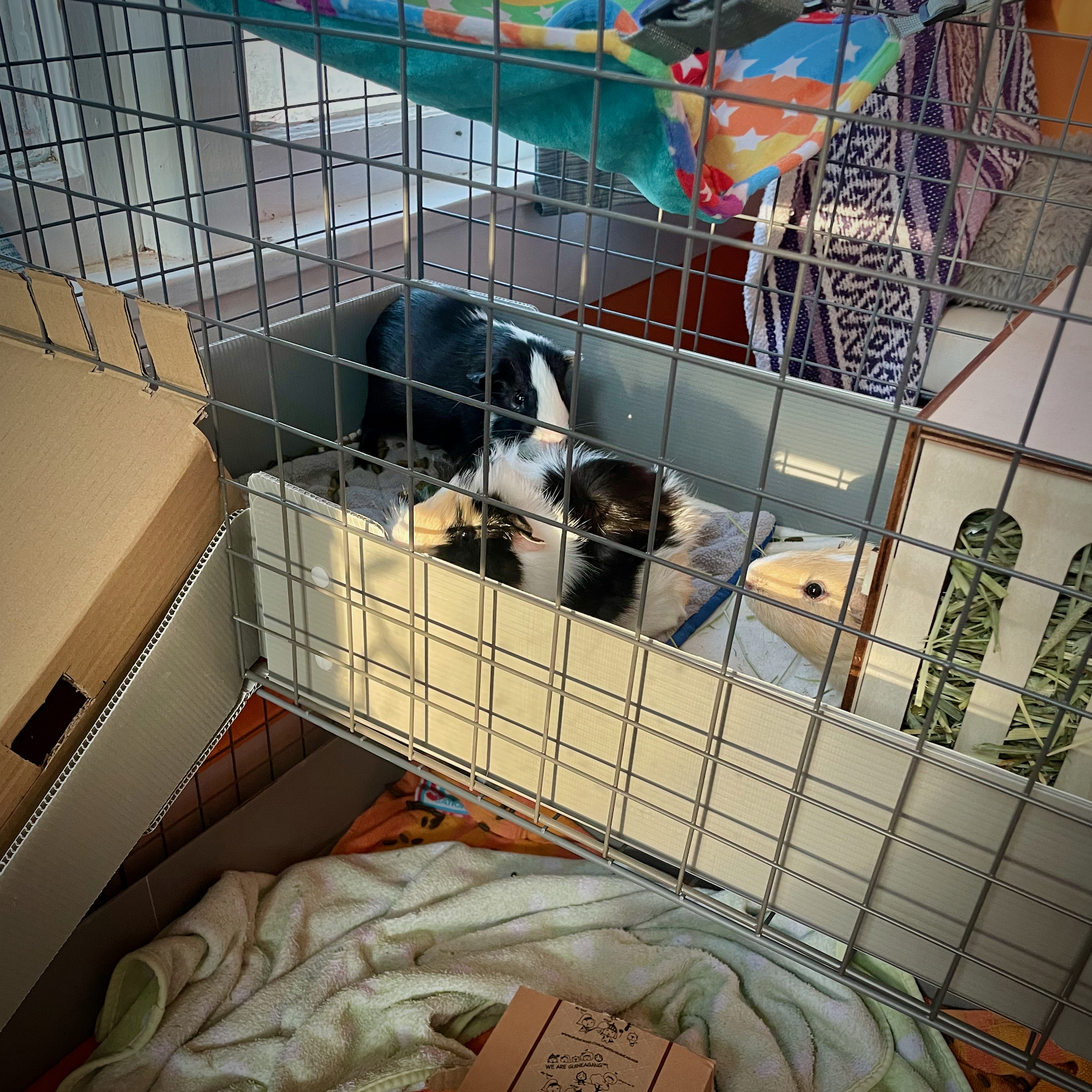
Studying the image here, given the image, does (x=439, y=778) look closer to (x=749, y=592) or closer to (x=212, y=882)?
(x=749, y=592)

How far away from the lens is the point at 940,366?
5.71 feet

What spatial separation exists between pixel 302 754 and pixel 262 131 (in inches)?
37.3

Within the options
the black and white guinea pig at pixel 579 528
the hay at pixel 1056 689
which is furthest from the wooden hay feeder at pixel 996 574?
the black and white guinea pig at pixel 579 528

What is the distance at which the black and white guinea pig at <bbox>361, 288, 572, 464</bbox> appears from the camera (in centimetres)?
114

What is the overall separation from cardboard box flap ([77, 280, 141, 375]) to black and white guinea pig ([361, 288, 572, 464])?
16.0 inches

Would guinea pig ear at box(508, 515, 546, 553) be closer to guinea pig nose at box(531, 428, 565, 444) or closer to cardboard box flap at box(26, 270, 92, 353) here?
guinea pig nose at box(531, 428, 565, 444)

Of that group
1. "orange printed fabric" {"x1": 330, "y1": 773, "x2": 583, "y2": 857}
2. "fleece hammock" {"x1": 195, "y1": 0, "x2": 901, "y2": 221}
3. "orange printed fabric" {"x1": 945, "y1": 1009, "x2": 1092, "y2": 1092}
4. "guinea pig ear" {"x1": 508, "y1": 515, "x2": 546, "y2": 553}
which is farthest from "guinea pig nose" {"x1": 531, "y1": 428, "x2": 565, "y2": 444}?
"orange printed fabric" {"x1": 945, "y1": 1009, "x2": 1092, "y2": 1092}

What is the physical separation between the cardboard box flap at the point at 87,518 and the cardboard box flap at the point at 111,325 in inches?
0.6

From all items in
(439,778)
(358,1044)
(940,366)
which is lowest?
(358,1044)

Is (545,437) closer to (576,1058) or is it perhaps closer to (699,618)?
(699,618)

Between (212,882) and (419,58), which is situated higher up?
(419,58)

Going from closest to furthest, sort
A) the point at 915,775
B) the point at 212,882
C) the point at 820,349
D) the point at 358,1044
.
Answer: the point at 915,775
the point at 358,1044
the point at 212,882
the point at 820,349

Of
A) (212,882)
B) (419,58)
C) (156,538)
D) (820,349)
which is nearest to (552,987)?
(212,882)

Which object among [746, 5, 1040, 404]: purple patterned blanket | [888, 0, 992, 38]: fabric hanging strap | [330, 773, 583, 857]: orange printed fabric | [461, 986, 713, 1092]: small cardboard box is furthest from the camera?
[746, 5, 1040, 404]: purple patterned blanket
